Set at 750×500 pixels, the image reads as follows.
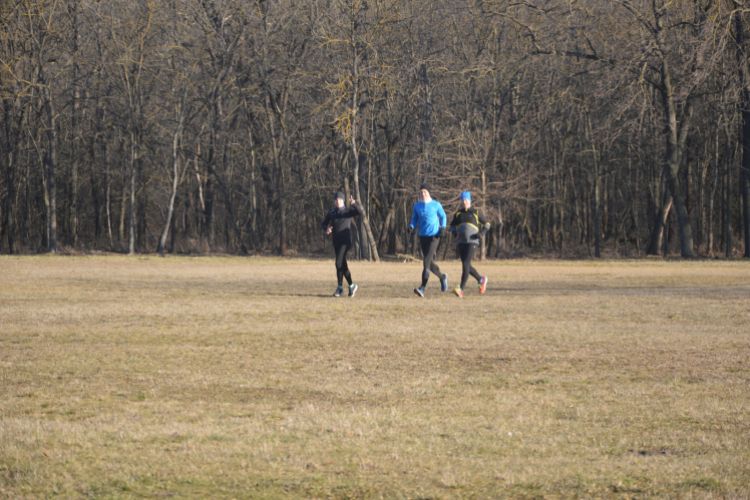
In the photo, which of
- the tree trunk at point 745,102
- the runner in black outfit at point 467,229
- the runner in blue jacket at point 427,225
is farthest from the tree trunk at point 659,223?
the runner in blue jacket at point 427,225

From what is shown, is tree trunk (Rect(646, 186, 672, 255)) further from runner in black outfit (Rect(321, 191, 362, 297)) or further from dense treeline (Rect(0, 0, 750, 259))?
Answer: runner in black outfit (Rect(321, 191, 362, 297))

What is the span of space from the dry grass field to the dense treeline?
23247 mm

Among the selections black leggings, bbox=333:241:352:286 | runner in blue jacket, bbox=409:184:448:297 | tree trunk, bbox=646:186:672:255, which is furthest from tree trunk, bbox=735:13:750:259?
black leggings, bbox=333:241:352:286

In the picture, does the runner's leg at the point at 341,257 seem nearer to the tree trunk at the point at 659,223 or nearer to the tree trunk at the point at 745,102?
the tree trunk at the point at 745,102

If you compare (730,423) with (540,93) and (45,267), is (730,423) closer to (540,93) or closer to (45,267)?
(45,267)

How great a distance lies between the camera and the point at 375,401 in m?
7.55

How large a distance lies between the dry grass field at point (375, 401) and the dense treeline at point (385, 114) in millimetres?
23247

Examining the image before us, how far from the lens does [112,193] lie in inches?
2162

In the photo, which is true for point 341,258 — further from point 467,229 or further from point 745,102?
point 745,102

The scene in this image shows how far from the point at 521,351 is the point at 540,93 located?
1387 inches

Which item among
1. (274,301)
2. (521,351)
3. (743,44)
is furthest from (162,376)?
(743,44)

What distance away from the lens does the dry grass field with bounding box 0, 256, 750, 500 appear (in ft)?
17.1

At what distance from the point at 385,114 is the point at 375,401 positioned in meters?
39.2

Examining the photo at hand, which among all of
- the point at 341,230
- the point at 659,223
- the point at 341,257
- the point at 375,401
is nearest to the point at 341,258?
the point at 341,257
